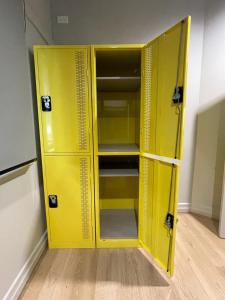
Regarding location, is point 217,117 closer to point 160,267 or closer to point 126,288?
point 160,267

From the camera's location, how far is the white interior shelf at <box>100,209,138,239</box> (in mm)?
1691

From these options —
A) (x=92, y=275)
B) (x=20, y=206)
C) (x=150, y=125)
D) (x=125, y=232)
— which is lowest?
(x=92, y=275)

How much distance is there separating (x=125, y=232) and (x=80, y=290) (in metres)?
0.65

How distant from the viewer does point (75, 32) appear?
193 centimetres

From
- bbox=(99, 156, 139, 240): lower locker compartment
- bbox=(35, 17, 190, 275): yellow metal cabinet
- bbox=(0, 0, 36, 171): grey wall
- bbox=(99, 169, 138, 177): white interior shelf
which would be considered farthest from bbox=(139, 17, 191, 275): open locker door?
bbox=(0, 0, 36, 171): grey wall

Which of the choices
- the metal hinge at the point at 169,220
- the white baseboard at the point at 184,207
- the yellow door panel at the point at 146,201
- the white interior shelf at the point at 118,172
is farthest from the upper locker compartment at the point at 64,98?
the white baseboard at the point at 184,207

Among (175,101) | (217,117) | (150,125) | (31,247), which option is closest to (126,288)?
(31,247)

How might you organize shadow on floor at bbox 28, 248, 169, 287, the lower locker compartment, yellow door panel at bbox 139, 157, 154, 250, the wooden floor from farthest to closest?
the lower locker compartment → yellow door panel at bbox 139, 157, 154, 250 → shadow on floor at bbox 28, 248, 169, 287 → the wooden floor

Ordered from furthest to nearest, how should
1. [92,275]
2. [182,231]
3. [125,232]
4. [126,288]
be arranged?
→ [182,231]
[125,232]
[92,275]
[126,288]

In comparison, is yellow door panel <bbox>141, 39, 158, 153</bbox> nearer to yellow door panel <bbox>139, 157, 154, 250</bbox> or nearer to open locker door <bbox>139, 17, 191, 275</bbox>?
open locker door <bbox>139, 17, 191, 275</bbox>

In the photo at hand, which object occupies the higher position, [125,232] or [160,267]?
[125,232]

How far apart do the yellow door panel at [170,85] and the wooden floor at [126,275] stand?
99 cm

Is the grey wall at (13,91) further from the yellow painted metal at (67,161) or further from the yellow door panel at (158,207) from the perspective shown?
the yellow door panel at (158,207)

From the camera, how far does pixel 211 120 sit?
200 cm
